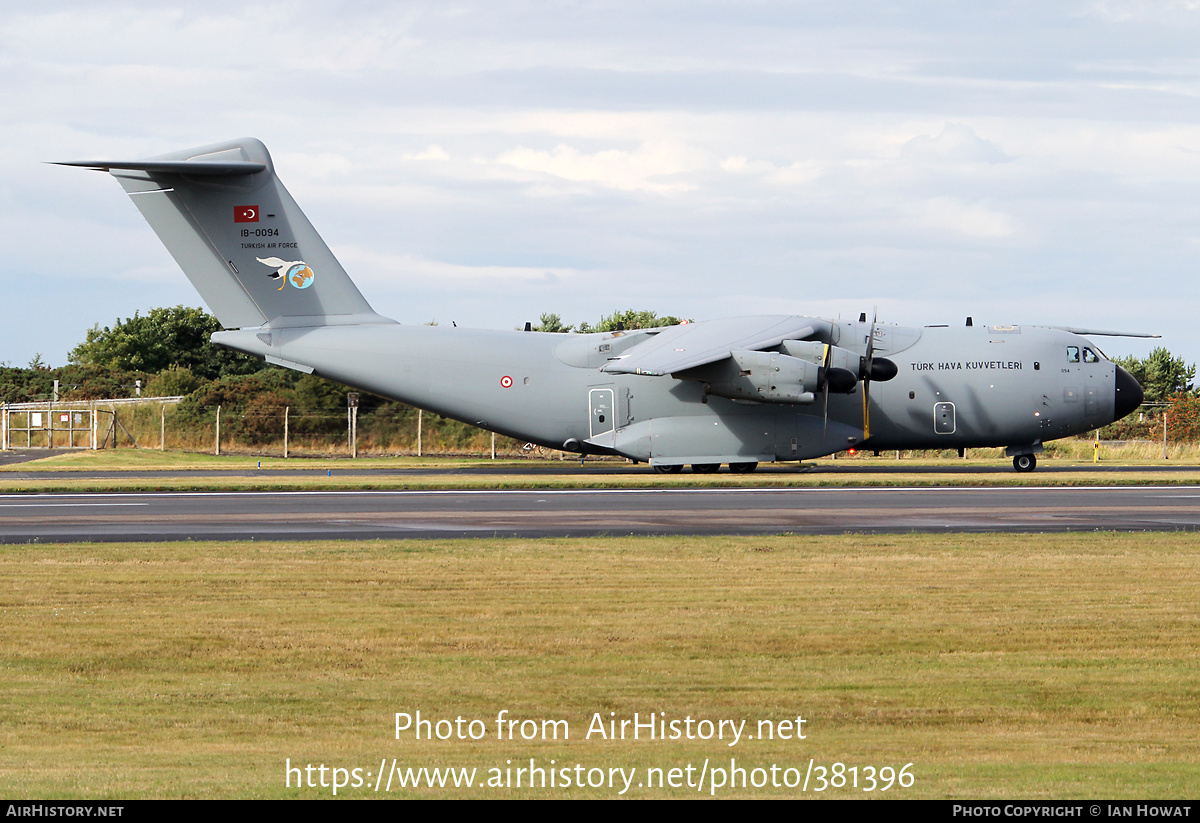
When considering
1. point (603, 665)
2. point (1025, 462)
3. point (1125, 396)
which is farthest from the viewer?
point (1025, 462)

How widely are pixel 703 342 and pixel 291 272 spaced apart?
12518 mm

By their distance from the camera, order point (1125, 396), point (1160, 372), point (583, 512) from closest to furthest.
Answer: point (583, 512) → point (1125, 396) → point (1160, 372)

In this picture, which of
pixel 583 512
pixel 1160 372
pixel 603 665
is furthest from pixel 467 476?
pixel 1160 372

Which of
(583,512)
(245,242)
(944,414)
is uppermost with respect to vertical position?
(245,242)

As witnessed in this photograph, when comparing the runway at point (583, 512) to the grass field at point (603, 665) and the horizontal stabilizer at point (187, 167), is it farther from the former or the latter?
the horizontal stabilizer at point (187, 167)

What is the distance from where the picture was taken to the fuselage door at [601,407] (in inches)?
1335

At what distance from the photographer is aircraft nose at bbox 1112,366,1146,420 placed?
3444 centimetres

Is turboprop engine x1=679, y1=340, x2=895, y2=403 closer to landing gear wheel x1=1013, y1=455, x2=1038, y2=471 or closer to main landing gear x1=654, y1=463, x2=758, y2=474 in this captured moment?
main landing gear x1=654, y1=463, x2=758, y2=474

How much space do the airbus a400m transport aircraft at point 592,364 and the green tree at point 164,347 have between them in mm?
48200

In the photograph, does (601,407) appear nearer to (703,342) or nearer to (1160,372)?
(703,342)

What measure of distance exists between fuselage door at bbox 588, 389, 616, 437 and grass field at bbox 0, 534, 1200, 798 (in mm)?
17259

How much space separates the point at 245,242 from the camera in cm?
3453

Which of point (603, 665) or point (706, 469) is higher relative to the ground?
point (706, 469)

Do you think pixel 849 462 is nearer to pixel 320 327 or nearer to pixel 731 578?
pixel 320 327
